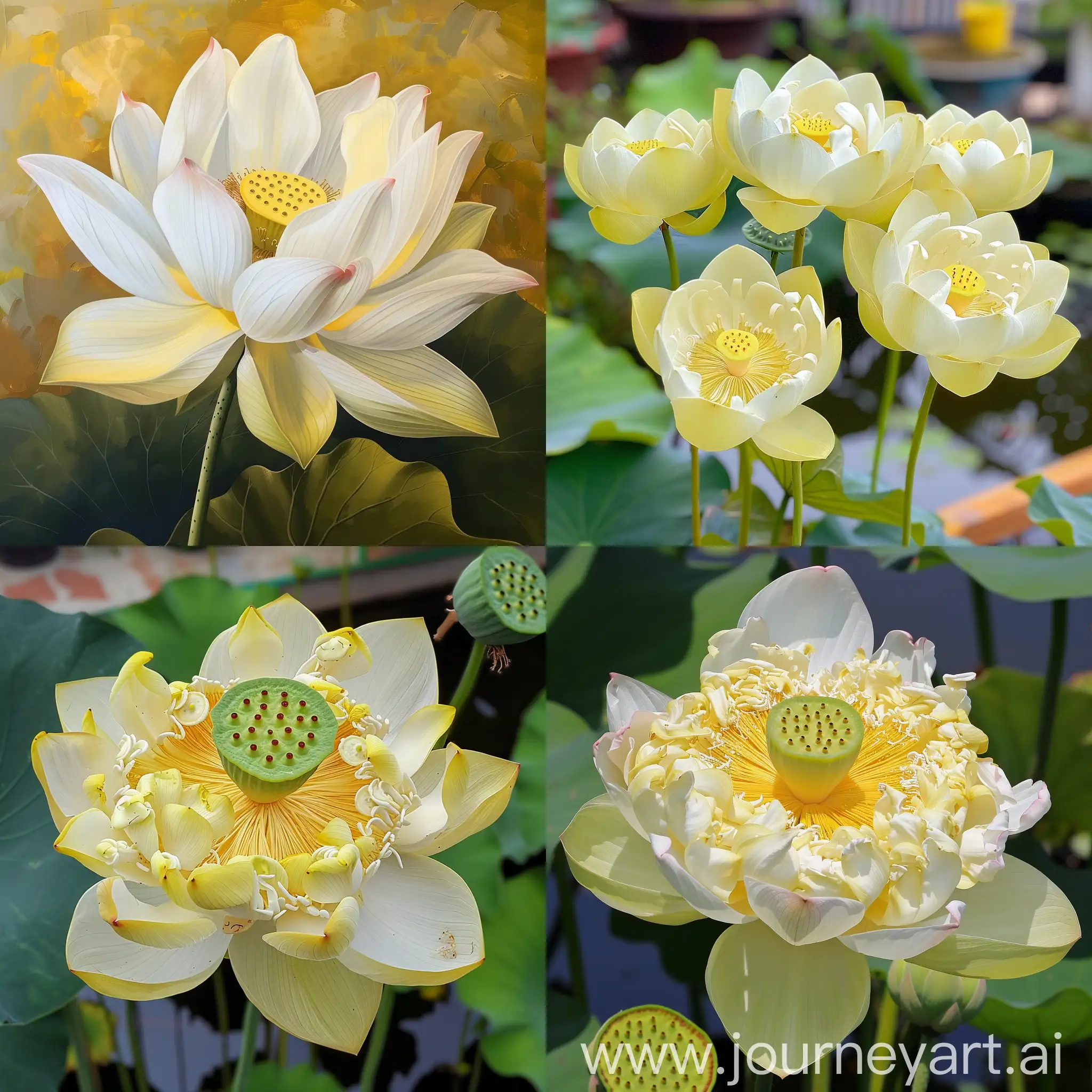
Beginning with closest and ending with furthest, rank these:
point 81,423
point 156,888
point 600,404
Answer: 1. point 156,888
2. point 81,423
3. point 600,404

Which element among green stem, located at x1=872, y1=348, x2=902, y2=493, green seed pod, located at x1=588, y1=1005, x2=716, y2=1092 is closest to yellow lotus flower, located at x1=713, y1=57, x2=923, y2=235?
green stem, located at x1=872, y1=348, x2=902, y2=493

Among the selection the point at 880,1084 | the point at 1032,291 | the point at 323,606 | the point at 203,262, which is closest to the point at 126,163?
the point at 203,262

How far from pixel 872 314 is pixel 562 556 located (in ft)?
0.73

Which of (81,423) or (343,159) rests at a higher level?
(343,159)

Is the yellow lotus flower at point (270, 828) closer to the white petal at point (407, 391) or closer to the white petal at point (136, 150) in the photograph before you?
the white petal at point (407, 391)

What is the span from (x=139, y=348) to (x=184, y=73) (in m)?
0.16

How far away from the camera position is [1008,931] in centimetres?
58

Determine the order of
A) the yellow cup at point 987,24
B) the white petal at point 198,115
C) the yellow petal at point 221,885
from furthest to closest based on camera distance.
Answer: the yellow cup at point 987,24 → the white petal at point 198,115 → the yellow petal at point 221,885

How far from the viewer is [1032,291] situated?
585mm

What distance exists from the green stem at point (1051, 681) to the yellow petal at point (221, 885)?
1.39 ft

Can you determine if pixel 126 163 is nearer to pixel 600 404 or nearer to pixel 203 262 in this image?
pixel 203 262

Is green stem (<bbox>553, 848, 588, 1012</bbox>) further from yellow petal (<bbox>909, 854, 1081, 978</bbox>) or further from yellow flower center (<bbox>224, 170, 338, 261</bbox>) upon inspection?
yellow flower center (<bbox>224, 170, 338, 261</bbox>)

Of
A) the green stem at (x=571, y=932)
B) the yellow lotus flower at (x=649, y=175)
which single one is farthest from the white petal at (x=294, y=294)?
the green stem at (x=571, y=932)

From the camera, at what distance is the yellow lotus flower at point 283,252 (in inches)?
23.0
